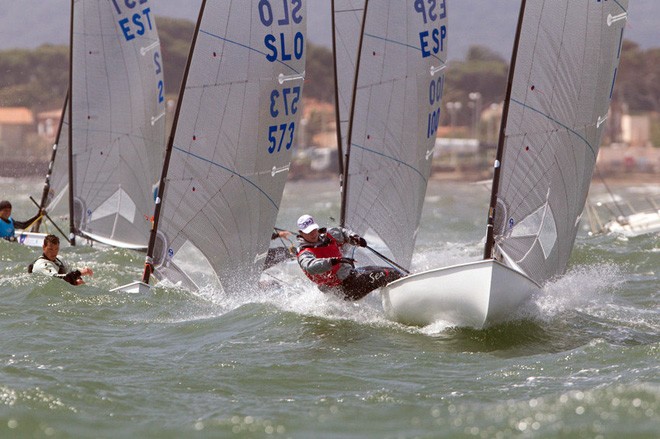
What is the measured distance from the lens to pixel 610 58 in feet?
→ 32.9

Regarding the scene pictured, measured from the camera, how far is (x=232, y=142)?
1070 centimetres

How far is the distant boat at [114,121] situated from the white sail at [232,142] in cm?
414

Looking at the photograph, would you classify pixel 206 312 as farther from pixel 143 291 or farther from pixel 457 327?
pixel 457 327

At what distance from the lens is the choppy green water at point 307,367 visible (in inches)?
259

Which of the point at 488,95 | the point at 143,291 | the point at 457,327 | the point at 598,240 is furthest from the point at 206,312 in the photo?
the point at 488,95

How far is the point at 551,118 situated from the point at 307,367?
123 inches

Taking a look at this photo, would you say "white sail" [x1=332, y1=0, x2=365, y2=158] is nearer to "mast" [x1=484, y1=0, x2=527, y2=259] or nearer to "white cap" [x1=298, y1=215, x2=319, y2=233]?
"white cap" [x1=298, y1=215, x2=319, y2=233]

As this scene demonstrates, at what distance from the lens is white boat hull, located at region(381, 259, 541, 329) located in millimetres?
8586

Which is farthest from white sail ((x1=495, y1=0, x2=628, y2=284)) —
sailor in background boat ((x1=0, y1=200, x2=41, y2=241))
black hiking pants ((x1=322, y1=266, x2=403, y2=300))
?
sailor in background boat ((x1=0, y1=200, x2=41, y2=241))

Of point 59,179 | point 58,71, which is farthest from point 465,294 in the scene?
point 58,71

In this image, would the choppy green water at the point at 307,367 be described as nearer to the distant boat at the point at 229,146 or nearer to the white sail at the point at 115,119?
the distant boat at the point at 229,146

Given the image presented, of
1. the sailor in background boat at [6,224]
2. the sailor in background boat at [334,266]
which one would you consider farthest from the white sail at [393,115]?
the sailor in background boat at [6,224]

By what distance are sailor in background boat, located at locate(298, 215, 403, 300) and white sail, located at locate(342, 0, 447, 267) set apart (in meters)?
1.70

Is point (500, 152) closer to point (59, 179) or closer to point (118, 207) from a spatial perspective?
point (118, 207)
